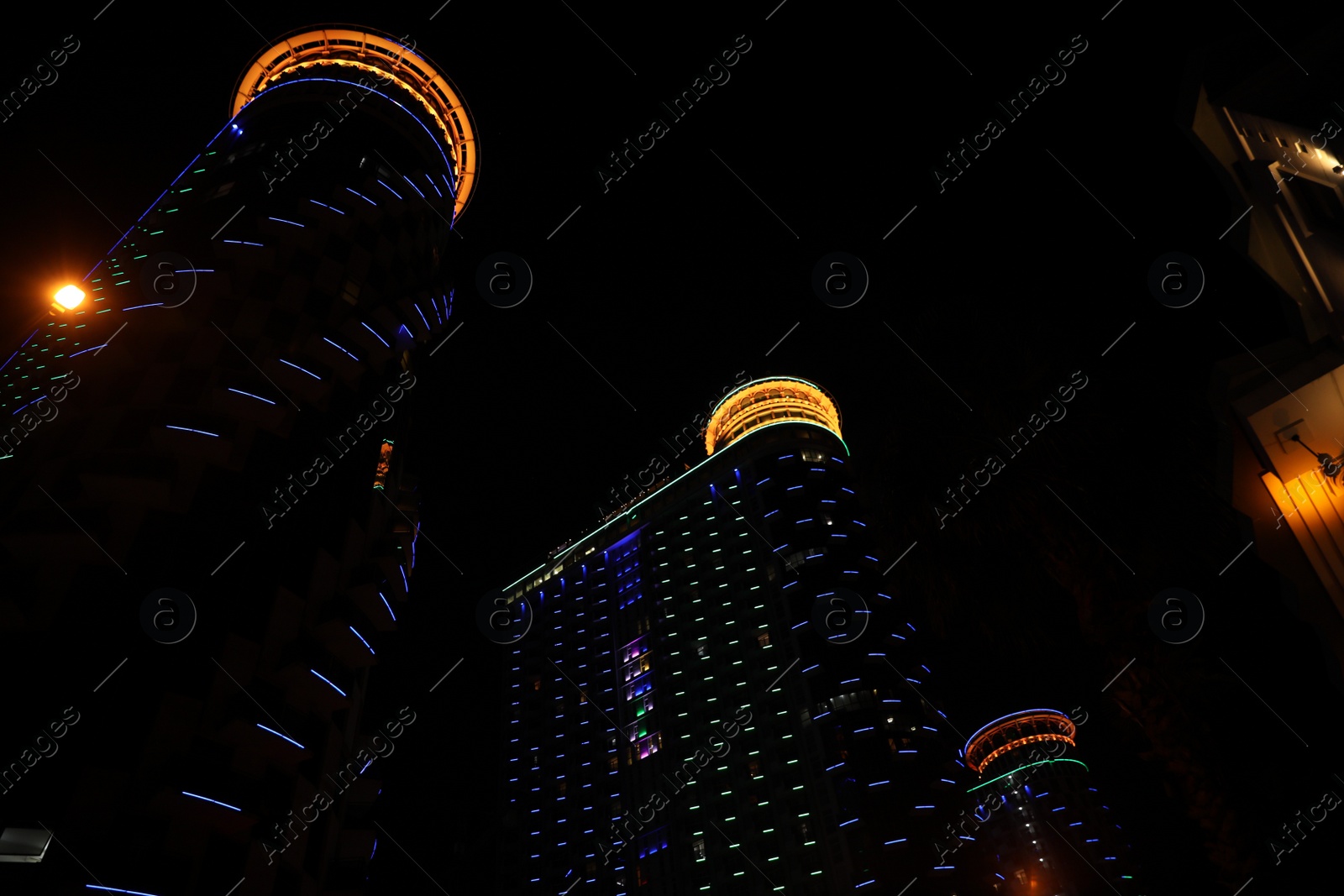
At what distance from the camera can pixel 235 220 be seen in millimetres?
23344

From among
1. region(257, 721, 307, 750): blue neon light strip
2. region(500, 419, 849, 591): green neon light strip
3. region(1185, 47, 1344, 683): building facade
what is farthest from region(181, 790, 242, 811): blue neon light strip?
region(500, 419, 849, 591): green neon light strip

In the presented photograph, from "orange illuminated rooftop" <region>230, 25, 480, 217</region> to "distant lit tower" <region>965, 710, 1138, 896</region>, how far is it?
8889 centimetres

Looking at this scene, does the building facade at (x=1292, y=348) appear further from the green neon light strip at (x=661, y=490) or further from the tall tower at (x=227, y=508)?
the green neon light strip at (x=661, y=490)

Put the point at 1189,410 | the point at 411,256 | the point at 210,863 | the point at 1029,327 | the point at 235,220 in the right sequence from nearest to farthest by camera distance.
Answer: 1. the point at 1189,410
2. the point at 1029,327
3. the point at 210,863
4. the point at 235,220
5. the point at 411,256

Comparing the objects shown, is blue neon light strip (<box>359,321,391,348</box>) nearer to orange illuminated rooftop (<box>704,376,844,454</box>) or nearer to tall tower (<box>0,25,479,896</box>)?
tall tower (<box>0,25,479,896</box>)

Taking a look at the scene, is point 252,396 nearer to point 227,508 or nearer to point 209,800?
point 227,508

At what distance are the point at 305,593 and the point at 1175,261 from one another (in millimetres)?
19519

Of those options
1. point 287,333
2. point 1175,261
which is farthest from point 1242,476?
point 287,333

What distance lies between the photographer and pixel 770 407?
109 m

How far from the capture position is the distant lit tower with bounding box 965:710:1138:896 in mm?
94625

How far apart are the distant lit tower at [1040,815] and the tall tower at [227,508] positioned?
87.1m

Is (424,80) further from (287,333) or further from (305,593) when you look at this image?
(305,593)

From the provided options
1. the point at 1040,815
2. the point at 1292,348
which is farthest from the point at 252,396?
the point at 1040,815

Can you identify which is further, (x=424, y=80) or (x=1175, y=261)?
(x=424, y=80)
